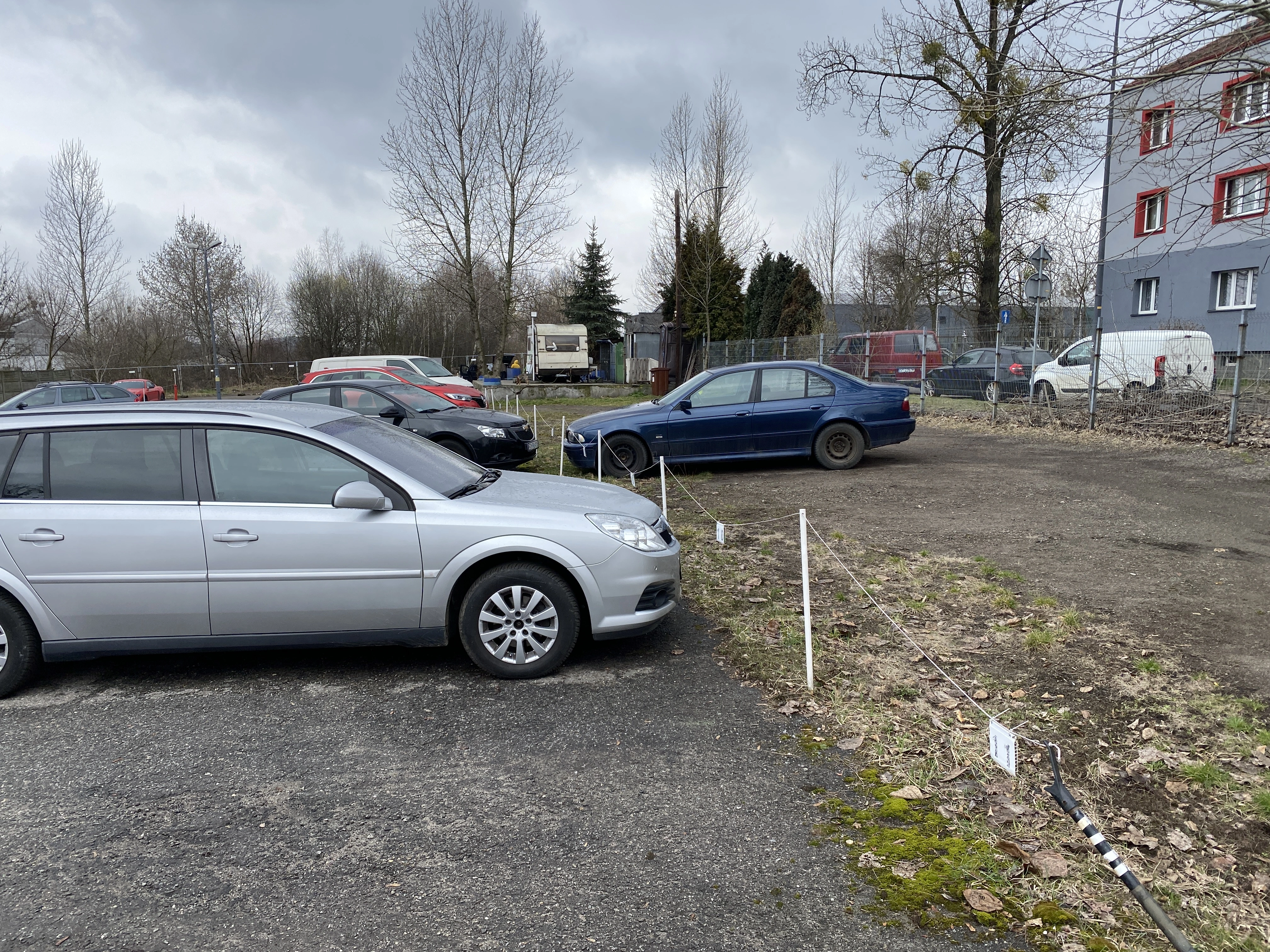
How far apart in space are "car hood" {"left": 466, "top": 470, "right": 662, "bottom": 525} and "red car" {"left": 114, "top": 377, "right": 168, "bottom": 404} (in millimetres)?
27101

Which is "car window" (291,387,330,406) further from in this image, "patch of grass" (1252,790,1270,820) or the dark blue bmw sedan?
"patch of grass" (1252,790,1270,820)

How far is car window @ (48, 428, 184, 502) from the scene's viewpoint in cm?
465

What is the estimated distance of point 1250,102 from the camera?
28.1 ft

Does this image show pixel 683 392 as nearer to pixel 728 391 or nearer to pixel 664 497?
pixel 728 391

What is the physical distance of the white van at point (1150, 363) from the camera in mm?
14789

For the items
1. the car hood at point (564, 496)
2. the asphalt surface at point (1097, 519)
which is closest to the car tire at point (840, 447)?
the asphalt surface at point (1097, 519)

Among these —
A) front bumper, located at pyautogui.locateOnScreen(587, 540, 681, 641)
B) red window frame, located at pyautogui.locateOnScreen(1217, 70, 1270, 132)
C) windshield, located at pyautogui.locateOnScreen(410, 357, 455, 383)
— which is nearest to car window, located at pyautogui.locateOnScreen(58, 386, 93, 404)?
windshield, located at pyautogui.locateOnScreen(410, 357, 455, 383)

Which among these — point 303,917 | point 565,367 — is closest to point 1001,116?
point 303,917

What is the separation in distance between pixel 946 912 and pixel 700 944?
2.70 ft

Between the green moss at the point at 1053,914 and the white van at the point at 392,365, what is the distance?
20.1 m

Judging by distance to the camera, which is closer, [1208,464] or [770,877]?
[770,877]

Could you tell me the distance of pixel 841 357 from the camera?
23.3 m

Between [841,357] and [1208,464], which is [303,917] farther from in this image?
[841,357]

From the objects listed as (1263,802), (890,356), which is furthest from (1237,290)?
(1263,802)
